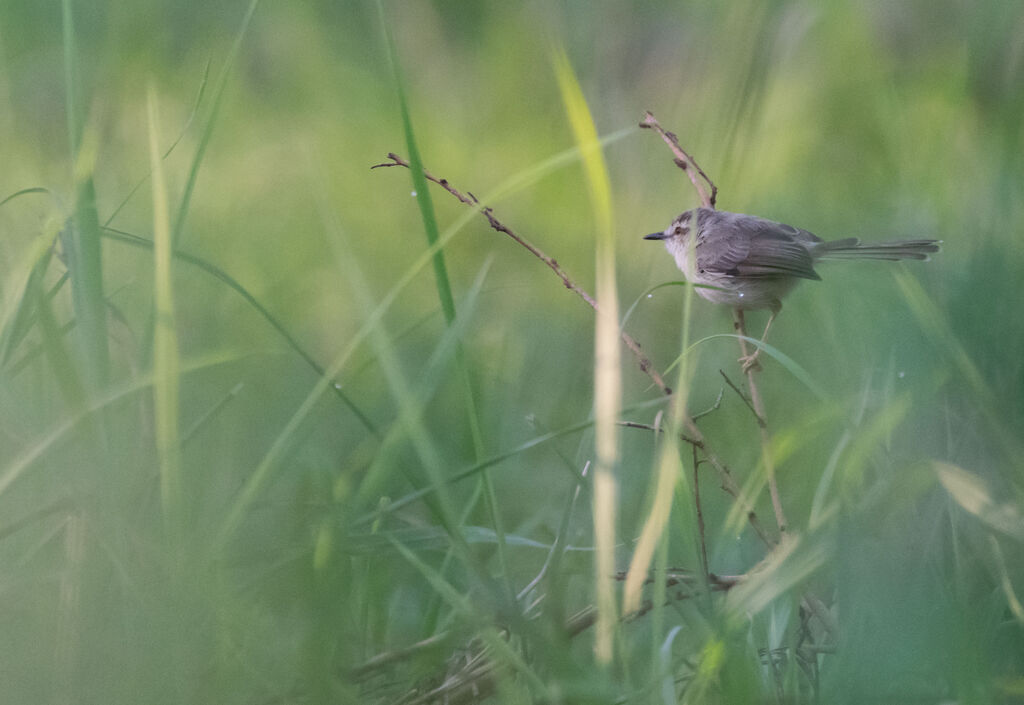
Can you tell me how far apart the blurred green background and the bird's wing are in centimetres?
11

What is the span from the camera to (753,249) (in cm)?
266

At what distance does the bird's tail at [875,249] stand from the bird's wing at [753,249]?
0.16 ft

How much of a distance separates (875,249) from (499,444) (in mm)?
1119

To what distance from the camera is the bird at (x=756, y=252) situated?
7.69ft

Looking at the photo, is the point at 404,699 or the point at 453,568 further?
the point at 453,568

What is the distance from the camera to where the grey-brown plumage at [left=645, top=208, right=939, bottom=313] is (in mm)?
2352

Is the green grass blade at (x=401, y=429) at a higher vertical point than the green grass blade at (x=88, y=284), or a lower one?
lower

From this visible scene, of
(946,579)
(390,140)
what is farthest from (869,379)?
(390,140)

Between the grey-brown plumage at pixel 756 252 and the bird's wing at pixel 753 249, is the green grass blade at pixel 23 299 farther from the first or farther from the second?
the bird's wing at pixel 753 249

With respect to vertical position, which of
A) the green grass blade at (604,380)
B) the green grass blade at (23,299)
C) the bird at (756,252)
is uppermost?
the bird at (756,252)

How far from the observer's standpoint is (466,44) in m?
3.77

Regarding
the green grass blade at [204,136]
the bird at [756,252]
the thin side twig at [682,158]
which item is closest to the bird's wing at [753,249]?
the bird at [756,252]

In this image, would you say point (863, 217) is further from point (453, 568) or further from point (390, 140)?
point (453, 568)

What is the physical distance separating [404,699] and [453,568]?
0.26 m
